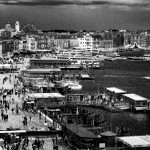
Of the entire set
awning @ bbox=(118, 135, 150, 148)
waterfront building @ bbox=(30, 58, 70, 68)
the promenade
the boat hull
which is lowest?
the boat hull

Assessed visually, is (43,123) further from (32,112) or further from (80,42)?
(80,42)

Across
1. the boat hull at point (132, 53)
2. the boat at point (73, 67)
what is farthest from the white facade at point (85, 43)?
the boat at point (73, 67)

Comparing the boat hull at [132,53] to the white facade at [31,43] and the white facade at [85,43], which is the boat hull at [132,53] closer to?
the white facade at [85,43]

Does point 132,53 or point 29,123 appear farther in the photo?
point 132,53

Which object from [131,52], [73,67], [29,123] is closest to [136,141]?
[29,123]

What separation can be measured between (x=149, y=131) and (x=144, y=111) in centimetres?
441

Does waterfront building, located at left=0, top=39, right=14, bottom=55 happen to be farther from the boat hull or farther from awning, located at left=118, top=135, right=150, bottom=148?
awning, located at left=118, top=135, right=150, bottom=148

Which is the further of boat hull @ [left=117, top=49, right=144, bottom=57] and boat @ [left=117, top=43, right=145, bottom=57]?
boat hull @ [left=117, top=49, right=144, bottom=57]

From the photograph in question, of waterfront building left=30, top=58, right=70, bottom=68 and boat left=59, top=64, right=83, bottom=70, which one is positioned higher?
waterfront building left=30, top=58, right=70, bottom=68

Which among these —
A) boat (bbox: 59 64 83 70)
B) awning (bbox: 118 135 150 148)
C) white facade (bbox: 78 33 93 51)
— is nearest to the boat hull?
white facade (bbox: 78 33 93 51)

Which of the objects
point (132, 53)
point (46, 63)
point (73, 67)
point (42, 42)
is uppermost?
point (42, 42)

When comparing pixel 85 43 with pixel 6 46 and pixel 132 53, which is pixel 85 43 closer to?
pixel 6 46

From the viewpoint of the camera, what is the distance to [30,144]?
1439 cm

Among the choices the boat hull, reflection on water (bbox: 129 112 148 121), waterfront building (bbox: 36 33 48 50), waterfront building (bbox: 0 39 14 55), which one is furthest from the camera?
the boat hull
